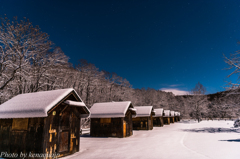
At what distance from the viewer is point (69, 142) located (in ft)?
32.4

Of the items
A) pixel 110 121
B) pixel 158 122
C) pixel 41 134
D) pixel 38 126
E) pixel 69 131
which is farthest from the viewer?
pixel 158 122

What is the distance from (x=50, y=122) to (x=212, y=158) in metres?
9.47

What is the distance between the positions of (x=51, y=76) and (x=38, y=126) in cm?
Result: 1725

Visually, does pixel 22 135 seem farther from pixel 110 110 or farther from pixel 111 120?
pixel 111 120

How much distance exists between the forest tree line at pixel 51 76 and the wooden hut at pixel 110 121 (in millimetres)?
6844

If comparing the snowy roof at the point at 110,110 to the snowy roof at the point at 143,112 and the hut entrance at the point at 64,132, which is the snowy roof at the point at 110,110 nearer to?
the hut entrance at the point at 64,132

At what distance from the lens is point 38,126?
824 cm

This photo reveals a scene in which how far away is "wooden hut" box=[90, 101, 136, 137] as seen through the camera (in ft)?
61.6

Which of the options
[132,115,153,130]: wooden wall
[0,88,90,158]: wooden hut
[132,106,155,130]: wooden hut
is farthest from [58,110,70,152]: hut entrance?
[132,115,153,130]: wooden wall

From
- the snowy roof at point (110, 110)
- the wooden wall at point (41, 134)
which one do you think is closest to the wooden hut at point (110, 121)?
the snowy roof at point (110, 110)

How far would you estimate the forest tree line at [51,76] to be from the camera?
Result: 1412cm

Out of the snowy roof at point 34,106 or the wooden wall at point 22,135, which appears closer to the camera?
the snowy roof at point 34,106

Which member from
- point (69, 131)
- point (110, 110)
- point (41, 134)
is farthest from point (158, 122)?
point (41, 134)

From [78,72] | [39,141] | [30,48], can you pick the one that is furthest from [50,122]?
[78,72]
